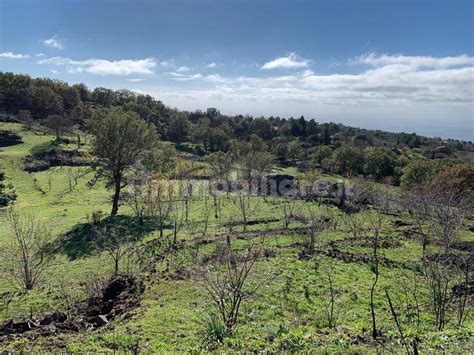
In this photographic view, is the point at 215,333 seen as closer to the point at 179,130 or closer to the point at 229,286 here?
the point at 229,286

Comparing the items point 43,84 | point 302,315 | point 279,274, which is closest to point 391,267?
point 279,274

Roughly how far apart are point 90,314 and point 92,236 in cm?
1249

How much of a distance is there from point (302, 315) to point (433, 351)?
19.5 feet

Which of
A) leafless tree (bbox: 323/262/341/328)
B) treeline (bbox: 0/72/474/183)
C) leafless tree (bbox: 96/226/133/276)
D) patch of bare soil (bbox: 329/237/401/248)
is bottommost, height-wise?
leafless tree (bbox: 96/226/133/276)

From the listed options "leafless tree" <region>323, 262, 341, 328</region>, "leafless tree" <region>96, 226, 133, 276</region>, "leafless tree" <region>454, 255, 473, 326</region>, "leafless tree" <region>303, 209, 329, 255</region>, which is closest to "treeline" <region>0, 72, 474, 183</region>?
"leafless tree" <region>303, 209, 329, 255</region>

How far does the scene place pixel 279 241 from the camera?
86.6 ft

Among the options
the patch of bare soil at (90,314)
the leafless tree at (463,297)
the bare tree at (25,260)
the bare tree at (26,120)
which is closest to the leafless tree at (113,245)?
the bare tree at (25,260)

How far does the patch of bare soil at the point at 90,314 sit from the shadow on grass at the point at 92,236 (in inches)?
217

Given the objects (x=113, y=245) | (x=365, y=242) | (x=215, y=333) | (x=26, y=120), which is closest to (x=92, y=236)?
(x=113, y=245)

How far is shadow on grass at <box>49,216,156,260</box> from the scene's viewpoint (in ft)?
75.6

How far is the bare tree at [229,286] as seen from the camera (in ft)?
39.8

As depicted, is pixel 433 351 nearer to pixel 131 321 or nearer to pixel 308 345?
pixel 308 345

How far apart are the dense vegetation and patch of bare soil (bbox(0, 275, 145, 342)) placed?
0.07 m

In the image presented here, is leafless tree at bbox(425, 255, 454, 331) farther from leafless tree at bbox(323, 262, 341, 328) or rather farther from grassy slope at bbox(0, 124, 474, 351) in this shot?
leafless tree at bbox(323, 262, 341, 328)
